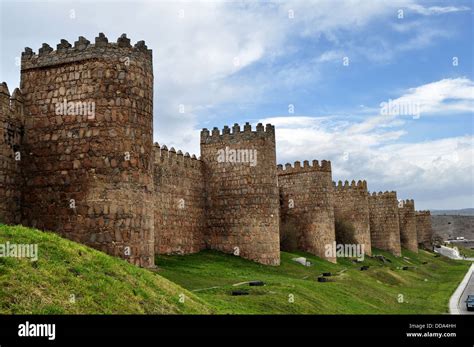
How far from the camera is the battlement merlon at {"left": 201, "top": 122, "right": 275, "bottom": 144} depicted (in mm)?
33312

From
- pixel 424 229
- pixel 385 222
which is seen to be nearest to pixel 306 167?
pixel 385 222

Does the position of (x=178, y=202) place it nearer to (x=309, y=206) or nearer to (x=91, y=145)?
(x=91, y=145)

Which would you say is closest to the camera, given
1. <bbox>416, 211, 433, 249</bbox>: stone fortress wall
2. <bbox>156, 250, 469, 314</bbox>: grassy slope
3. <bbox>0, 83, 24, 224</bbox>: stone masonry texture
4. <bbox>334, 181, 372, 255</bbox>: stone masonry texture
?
<bbox>0, 83, 24, 224</bbox>: stone masonry texture

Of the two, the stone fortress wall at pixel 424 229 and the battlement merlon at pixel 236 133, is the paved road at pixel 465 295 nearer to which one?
the battlement merlon at pixel 236 133

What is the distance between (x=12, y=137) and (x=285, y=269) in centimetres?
1872

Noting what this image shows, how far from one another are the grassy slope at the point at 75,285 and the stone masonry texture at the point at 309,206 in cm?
2961

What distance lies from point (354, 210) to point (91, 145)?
41772 millimetres

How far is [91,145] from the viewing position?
56.5ft

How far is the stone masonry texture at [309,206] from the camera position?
43094 mm

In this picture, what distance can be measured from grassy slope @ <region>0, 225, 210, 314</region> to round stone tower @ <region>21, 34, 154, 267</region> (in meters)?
3.39

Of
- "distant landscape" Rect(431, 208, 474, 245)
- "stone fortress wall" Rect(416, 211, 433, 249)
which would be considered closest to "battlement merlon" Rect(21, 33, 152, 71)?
"stone fortress wall" Rect(416, 211, 433, 249)

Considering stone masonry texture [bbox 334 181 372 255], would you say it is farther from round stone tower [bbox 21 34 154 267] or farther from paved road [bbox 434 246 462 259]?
round stone tower [bbox 21 34 154 267]
